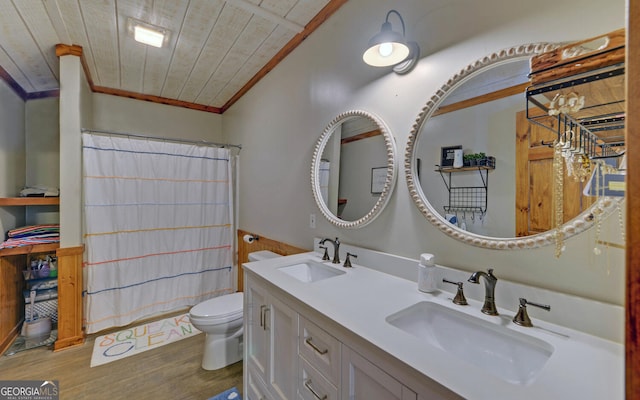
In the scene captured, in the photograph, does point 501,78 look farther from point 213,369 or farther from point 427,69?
point 213,369

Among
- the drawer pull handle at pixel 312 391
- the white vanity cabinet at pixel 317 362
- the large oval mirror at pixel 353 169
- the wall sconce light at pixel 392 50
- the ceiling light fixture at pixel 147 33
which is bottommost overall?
the drawer pull handle at pixel 312 391

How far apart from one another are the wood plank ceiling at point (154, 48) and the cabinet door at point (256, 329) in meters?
1.75

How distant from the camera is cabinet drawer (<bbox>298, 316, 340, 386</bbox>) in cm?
87

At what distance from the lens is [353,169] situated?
1.59 meters

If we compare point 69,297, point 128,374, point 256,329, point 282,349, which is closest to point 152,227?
point 69,297

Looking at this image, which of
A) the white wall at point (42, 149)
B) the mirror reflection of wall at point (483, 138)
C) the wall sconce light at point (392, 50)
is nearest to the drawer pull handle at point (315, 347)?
the mirror reflection of wall at point (483, 138)

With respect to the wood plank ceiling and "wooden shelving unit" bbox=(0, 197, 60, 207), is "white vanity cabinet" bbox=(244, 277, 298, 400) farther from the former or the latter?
"wooden shelving unit" bbox=(0, 197, 60, 207)

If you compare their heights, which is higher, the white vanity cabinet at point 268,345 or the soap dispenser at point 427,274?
the soap dispenser at point 427,274

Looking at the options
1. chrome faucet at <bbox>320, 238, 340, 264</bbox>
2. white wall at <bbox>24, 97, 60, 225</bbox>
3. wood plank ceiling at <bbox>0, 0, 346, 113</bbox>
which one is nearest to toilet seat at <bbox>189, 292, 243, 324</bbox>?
chrome faucet at <bbox>320, 238, 340, 264</bbox>

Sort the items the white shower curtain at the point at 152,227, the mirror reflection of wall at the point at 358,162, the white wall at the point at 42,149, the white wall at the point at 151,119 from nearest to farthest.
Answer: the mirror reflection of wall at the point at 358,162
the white shower curtain at the point at 152,227
the white wall at the point at 42,149
the white wall at the point at 151,119

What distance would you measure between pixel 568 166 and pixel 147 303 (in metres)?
3.24

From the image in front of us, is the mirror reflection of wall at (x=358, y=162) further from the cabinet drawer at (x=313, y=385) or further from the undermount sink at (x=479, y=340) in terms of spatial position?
the cabinet drawer at (x=313, y=385)

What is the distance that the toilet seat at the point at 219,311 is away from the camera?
1.86 m

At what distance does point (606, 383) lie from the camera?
593 mm
